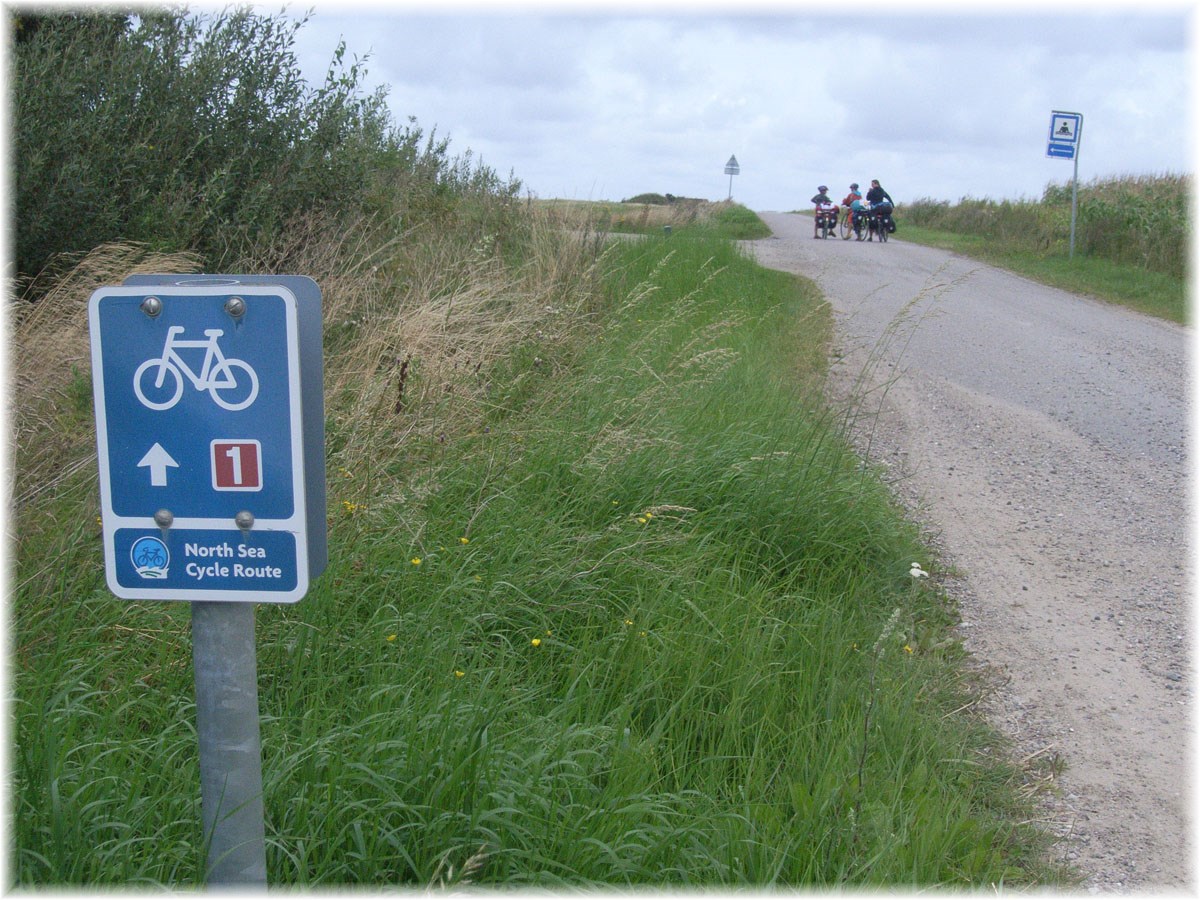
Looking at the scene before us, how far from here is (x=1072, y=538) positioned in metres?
5.27

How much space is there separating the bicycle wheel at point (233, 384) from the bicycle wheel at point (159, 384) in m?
0.05

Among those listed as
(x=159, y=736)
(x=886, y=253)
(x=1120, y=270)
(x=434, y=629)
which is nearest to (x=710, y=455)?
(x=434, y=629)

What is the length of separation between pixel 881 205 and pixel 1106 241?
6965 mm

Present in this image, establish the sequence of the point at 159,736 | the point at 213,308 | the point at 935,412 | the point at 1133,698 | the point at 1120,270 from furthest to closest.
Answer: the point at 1120,270
the point at 935,412
the point at 1133,698
the point at 159,736
the point at 213,308

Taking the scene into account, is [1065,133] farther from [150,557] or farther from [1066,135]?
[150,557]

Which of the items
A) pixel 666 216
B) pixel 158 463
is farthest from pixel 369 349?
pixel 666 216

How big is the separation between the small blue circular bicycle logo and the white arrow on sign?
0.33 feet

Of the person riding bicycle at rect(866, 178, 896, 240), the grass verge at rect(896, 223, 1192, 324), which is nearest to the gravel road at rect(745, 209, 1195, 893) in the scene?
the grass verge at rect(896, 223, 1192, 324)

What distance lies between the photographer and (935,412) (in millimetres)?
7852

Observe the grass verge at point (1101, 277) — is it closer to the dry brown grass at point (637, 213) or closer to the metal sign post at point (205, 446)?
the dry brown grass at point (637, 213)

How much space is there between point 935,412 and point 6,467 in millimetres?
6391

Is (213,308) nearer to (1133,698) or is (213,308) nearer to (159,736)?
(159,736)

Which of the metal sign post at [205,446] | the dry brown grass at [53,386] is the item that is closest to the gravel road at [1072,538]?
the metal sign post at [205,446]

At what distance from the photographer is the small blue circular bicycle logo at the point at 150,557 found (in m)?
1.65
